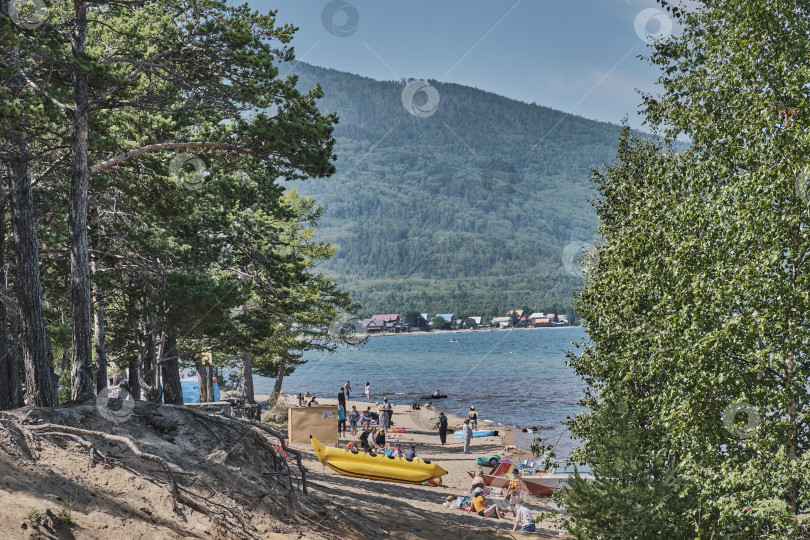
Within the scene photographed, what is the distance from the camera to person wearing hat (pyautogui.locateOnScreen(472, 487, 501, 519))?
1711 centimetres

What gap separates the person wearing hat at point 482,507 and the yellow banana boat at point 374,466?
8.14 ft

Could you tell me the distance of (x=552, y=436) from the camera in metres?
37.3

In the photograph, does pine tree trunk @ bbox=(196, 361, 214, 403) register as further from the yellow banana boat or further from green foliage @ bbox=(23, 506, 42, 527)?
green foliage @ bbox=(23, 506, 42, 527)

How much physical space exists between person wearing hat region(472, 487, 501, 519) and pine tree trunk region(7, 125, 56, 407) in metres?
10.9

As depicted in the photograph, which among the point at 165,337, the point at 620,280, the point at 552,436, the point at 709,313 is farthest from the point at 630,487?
the point at 552,436

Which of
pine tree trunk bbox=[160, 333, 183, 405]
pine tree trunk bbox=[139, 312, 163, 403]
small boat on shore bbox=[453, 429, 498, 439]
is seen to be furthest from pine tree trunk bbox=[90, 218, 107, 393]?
small boat on shore bbox=[453, 429, 498, 439]

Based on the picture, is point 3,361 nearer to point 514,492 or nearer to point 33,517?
point 33,517

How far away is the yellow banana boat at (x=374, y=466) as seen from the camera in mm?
19141

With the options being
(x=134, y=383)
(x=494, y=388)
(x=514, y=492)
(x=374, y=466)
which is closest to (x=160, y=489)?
(x=374, y=466)

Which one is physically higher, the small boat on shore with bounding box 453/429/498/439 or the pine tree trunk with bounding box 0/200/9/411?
the pine tree trunk with bounding box 0/200/9/411

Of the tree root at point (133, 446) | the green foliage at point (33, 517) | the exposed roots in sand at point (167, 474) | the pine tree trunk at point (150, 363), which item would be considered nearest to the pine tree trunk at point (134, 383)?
the pine tree trunk at point (150, 363)

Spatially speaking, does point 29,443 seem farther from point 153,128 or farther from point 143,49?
point 153,128

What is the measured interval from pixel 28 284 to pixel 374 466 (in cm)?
1105

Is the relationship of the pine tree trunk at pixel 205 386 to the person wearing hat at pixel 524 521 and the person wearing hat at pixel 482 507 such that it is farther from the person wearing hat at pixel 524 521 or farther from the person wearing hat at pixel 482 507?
the person wearing hat at pixel 524 521
